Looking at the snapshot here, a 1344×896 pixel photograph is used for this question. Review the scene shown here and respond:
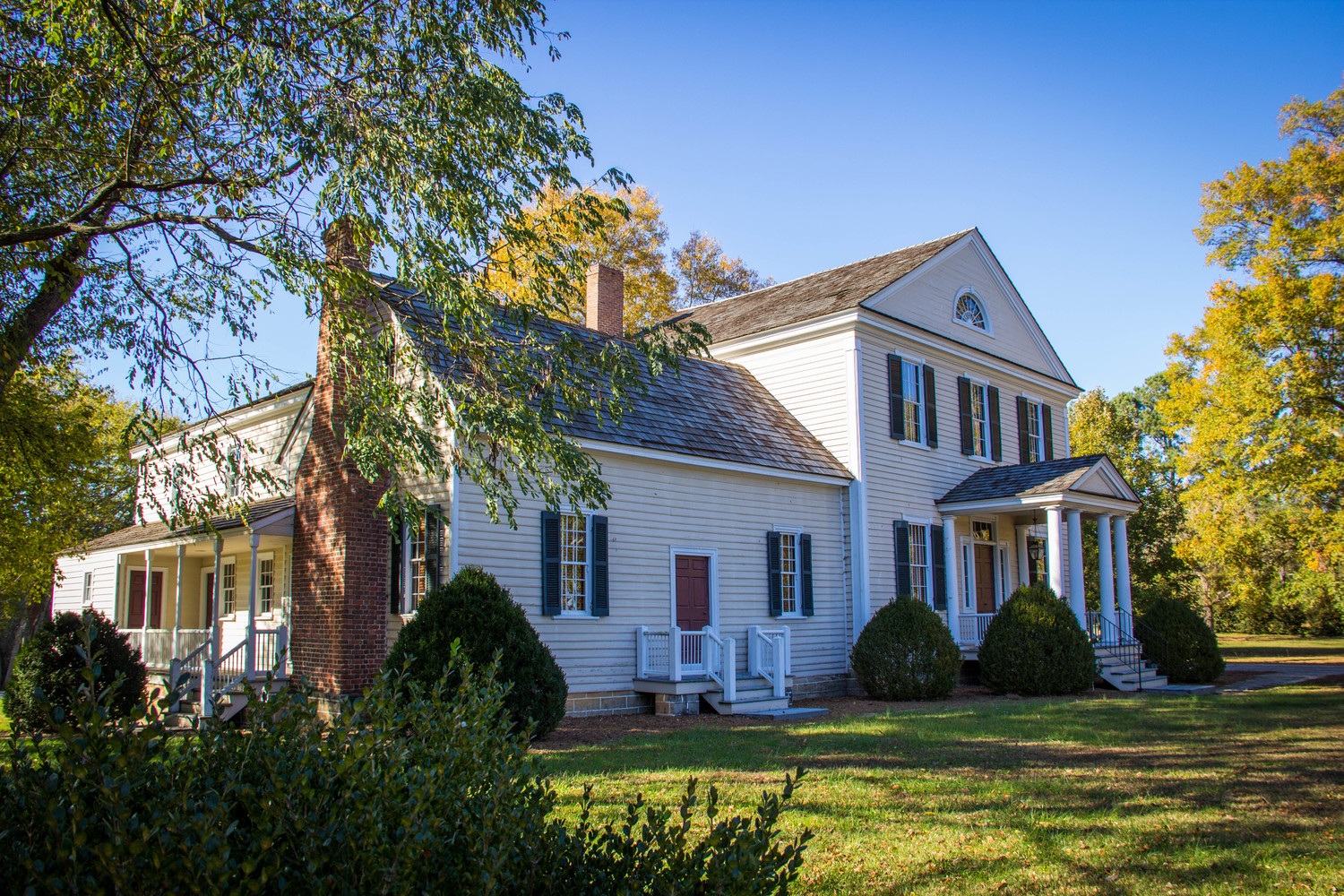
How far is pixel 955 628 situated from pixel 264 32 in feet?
53.7

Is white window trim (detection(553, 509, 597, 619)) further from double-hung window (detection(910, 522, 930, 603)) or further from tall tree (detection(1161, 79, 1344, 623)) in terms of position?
tall tree (detection(1161, 79, 1344, 623))

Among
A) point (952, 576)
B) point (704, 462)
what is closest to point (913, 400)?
point (952, 576)

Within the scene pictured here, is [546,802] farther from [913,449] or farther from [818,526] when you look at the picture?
[913,449]

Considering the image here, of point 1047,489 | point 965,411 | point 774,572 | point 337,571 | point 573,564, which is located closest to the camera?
point 337,571

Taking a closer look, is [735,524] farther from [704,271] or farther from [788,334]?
[704,271]

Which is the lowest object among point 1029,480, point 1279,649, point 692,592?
point 1279,649

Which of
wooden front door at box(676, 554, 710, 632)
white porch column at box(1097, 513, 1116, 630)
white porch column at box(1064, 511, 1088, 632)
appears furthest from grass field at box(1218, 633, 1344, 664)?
wooden front door at box(676, 554, 710, 632)

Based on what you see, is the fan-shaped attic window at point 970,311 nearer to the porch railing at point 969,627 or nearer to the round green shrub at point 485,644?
the porch railing at point 969,627

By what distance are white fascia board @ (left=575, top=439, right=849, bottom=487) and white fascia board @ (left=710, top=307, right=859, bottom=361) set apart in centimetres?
305

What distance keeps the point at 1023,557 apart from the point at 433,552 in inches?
608

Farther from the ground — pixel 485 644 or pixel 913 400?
Result: pixel 913 400

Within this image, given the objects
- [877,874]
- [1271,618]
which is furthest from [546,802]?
[1271,618]

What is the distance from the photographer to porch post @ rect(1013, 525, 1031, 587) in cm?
2292

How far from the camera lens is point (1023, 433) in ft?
77.1
